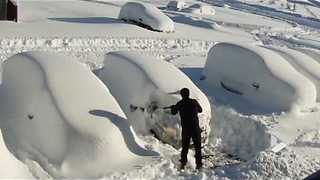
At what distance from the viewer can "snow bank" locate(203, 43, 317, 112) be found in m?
11.3

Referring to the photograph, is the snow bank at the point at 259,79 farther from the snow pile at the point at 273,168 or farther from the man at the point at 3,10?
the man at the point at 3,10

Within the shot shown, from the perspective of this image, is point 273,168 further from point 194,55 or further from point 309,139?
point 194,55

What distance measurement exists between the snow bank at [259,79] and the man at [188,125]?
11.7 feet

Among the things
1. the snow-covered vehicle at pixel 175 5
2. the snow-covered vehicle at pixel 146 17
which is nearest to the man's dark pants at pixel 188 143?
the snow-covered vehicle at pixel 146 17

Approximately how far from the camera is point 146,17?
22.1 meters

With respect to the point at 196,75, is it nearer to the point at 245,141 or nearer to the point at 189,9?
the point at 245,141

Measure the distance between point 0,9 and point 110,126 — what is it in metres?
13.7

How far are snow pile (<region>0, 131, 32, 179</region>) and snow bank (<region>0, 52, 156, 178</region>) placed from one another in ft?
1.13

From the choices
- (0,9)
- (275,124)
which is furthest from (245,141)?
(0,9)

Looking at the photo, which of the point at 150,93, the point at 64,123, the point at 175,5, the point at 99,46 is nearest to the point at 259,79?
the point at 150,93

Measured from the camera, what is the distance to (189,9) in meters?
35.9

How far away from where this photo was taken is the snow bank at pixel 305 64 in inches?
495

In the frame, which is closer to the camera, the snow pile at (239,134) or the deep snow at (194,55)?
the deep snow at (194,55)

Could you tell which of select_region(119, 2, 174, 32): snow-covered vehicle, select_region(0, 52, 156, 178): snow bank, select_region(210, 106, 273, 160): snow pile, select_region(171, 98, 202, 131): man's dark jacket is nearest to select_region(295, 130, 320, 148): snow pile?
select_region(210, 106, 273, 160): snow pile
